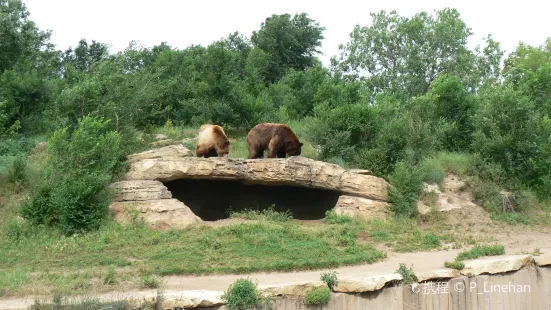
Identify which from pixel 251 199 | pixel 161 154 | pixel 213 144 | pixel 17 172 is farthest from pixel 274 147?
pixel 17 172

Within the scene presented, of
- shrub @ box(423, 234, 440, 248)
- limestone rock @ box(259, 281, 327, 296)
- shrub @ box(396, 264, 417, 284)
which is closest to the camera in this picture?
limestone rock @ box(259, 281, 327, 296)

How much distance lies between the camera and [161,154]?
1808 centimetres

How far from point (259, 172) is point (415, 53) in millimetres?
26730

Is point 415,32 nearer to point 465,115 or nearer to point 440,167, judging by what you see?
point 465,115

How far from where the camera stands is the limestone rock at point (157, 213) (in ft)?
52.7

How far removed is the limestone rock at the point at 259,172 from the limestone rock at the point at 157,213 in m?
1.01

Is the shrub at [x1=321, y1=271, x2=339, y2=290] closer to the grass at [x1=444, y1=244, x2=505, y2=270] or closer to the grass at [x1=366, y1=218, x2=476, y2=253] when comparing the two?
the grass at [x1=444, y1=244, x2=505, y2=270]

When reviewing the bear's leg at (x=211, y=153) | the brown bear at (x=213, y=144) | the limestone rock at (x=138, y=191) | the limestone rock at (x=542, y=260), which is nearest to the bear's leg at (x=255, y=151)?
the brown bear at (x=213, y=144)

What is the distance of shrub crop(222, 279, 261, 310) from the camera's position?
10.7m

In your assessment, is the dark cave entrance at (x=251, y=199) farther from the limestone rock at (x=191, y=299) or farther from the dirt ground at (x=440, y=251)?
the limestone rock at (x=191, y=299)

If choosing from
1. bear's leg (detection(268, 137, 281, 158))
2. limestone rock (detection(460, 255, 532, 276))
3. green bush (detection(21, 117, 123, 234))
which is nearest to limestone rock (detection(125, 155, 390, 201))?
bear's leg (detection(268, 137, 281, 158))

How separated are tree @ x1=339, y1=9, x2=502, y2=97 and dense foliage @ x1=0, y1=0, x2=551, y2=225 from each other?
10.5m

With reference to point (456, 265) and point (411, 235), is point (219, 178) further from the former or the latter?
point (456, 265)

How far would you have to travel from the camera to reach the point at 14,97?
24297mm
